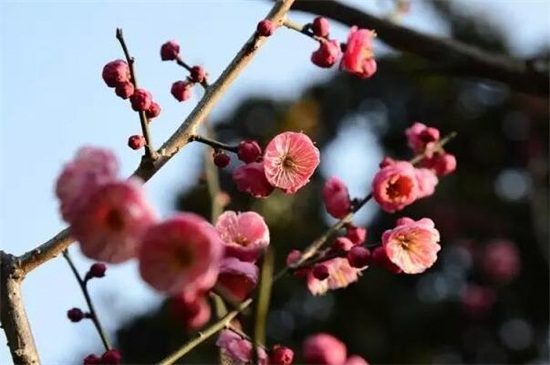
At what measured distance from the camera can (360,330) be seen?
4969 mm

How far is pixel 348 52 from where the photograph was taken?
1.43 m

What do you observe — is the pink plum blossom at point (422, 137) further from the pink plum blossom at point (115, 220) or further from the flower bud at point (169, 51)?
the pink plum blossom at point (115, 220)

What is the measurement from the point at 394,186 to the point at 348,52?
19 centimetres

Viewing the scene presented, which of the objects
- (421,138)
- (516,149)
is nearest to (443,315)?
(516,149)

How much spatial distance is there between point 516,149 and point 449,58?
391cm

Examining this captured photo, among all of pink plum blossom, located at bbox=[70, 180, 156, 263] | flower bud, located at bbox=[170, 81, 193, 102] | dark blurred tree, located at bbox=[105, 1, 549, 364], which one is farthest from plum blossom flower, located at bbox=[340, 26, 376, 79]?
dark blurred tree, located at bbox=[105, 1, 549, 364]

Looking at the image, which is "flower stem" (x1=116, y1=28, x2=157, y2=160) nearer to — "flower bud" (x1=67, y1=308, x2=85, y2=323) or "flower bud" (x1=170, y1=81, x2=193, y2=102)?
"flower bud" (x1=170, y1=81, x2=193, y2=102)

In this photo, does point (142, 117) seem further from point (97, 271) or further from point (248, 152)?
point (97, 271)

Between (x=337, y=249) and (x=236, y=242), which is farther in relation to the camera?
(x=337, y=249)

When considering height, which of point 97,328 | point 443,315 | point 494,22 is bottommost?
point 443,315

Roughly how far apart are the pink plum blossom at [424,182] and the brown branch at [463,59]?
491mm

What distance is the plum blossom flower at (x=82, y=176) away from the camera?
75 cm

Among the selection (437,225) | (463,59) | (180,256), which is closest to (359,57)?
(463,59)

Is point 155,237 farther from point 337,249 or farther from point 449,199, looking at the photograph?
point 449,199
